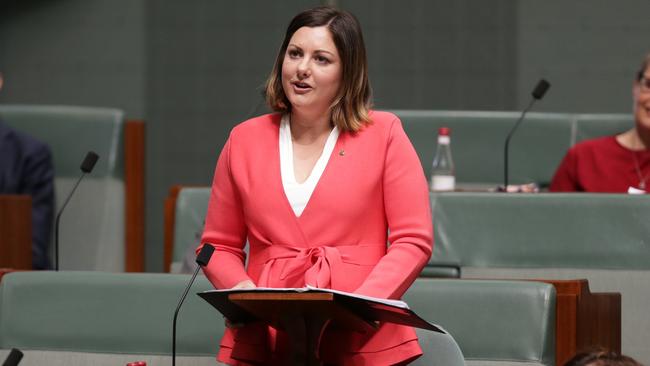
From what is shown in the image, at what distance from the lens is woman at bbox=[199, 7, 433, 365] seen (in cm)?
220

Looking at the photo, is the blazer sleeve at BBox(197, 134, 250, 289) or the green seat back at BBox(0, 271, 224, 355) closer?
the blazer sleeve at BBox(197, 134, 250, 289)

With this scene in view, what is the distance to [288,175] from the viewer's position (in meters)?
2.30

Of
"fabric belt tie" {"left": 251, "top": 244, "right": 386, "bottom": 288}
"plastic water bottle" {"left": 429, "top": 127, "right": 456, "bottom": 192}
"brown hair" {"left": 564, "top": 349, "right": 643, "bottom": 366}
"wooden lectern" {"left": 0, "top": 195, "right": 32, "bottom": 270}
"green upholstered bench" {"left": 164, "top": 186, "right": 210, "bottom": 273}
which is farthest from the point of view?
"plastic water bottle" {"left": 429, "top": 127, "right": 456, "bottom": 192}

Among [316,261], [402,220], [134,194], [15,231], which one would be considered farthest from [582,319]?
[134,194]

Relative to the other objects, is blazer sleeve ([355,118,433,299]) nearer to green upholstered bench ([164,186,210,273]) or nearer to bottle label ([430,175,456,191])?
green upholstered bench ([164,186,210,273])

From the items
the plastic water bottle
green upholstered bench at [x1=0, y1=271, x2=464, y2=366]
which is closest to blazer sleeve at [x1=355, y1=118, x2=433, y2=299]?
green upholstered bench at [x1=0, y1=271, x2=464, y2=366]

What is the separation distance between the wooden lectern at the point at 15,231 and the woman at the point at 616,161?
1864 millimetres

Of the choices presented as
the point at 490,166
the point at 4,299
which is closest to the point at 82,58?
the point at 490,166

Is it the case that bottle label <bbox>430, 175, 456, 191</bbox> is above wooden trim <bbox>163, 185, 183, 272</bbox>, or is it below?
above

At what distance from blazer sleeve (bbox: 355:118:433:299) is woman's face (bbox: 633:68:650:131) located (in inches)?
81.9

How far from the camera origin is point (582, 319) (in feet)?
8.96

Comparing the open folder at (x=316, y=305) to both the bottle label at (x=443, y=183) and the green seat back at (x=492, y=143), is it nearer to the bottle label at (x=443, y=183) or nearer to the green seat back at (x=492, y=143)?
the bottle label at (x=443, y=183)

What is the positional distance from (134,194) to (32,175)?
16.6 inches

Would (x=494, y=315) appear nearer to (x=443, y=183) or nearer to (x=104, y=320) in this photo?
(x=104, y=320)
